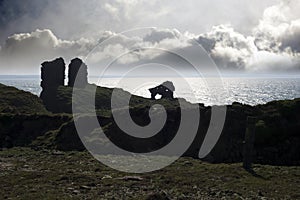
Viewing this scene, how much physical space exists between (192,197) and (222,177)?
23.4 ft

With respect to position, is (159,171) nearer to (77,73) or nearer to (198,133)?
(198,133)

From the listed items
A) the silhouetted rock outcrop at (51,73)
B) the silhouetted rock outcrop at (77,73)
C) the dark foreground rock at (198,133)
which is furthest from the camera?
the silhouetted rock outcrop at (77,73)

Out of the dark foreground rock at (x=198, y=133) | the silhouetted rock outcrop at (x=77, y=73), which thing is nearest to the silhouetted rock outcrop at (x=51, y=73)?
the silhouetted rock outcrop at (x=77, y=73)

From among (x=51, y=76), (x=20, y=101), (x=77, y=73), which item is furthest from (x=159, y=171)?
(x=77, y=73)

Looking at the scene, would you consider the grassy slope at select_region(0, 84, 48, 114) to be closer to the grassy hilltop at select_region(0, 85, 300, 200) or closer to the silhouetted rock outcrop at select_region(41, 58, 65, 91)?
the silhouetted rock outcrop at select_region(41, 58, 65, 91)

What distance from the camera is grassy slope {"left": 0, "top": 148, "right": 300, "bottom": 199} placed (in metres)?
29.7

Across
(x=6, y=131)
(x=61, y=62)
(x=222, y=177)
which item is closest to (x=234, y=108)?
(x=222, y=177)

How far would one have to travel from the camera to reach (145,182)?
33406mm

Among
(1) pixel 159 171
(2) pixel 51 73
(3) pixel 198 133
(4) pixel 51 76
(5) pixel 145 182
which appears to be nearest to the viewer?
(5) pixel 145 182

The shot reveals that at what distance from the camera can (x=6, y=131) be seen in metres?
61.5

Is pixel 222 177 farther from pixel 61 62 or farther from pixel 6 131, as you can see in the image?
pixel 61 62

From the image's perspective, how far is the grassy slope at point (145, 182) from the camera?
97.3 feet

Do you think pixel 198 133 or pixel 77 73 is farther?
pixel 77 73

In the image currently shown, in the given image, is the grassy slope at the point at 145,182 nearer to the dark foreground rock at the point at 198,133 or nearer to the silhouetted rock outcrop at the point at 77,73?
the dark foreground rock at the point at 198,133
